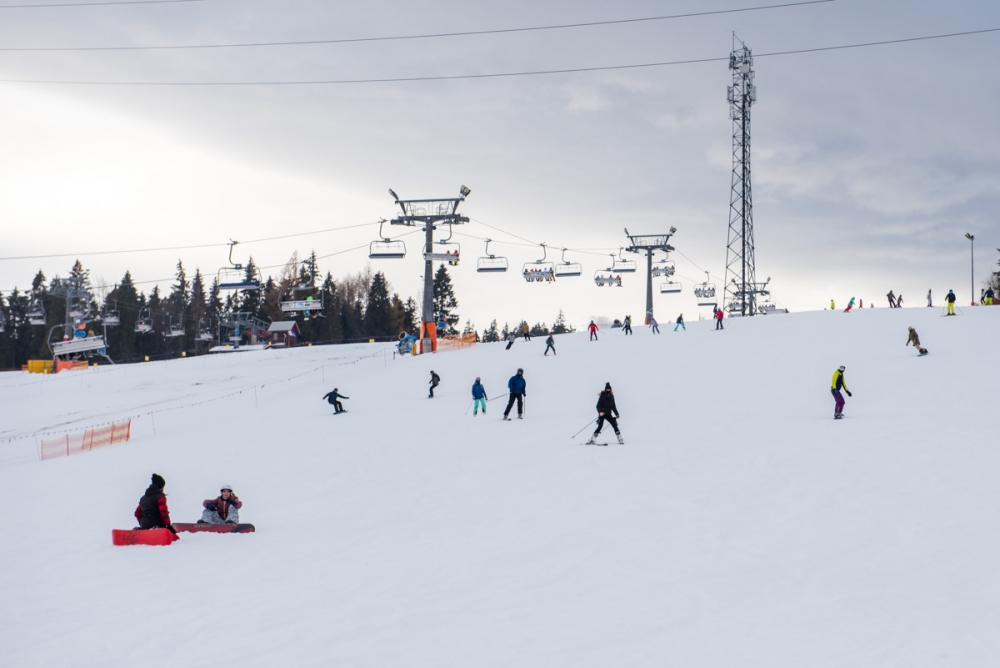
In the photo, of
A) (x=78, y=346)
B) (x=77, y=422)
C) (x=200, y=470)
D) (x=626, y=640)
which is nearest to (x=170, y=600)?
(x=626, y=640)

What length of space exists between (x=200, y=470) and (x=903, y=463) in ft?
54.0

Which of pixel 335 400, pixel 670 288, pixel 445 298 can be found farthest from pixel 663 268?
pixel 445 298

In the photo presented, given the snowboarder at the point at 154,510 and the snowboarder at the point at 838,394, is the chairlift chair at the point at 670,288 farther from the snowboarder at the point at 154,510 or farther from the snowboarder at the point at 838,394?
the snowboarder at the point at 154,510

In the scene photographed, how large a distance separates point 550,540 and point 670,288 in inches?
2146

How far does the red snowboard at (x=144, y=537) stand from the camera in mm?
12234

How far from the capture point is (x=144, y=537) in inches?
484

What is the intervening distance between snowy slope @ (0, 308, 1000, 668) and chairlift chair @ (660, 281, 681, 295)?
36483 millimetres

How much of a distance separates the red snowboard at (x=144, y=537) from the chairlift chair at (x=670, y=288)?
5476 centimetres

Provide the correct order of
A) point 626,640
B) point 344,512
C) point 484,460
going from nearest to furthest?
point 626,640, point 344,512, point 484,460

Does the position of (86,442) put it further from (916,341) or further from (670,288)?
(670,288)

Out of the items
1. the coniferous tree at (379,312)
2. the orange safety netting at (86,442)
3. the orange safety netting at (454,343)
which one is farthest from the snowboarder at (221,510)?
the coniferous tree at (379,312)

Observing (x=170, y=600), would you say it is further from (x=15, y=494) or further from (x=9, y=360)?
(x=9, y=360)

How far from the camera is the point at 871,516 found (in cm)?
1158

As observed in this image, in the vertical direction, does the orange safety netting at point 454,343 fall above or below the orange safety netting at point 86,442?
above
